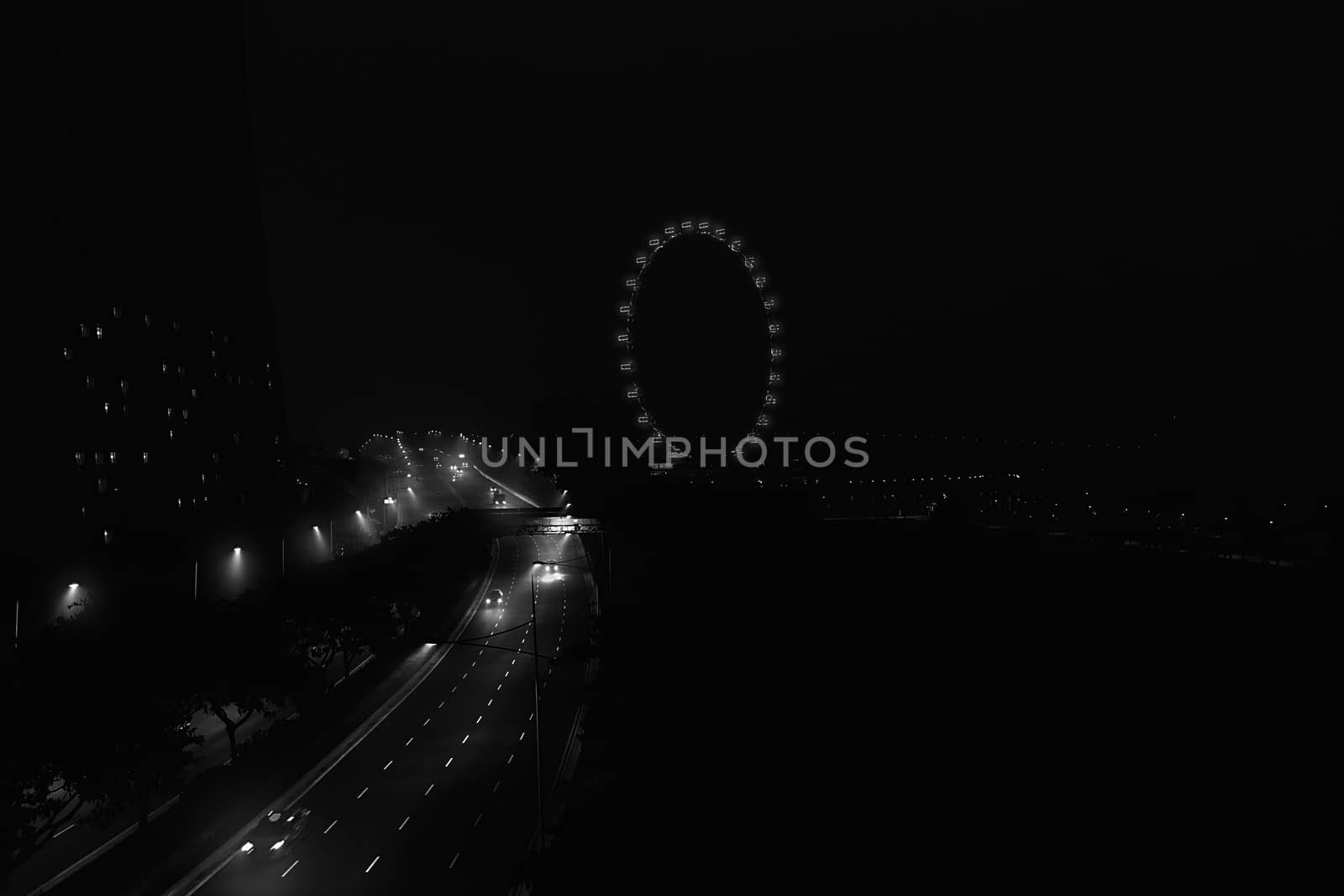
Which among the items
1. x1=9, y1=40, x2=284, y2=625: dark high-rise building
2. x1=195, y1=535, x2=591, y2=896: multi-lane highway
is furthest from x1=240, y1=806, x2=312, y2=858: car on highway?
x1=9, y1=40, x2=284, y2=625: dark high-rise building

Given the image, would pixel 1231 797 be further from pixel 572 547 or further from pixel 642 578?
pixel 572 547

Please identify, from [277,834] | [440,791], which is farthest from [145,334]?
[277,834]

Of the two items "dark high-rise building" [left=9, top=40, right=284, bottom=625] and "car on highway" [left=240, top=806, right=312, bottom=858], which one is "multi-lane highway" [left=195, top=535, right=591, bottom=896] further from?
"dark high-rise building" [left=9, top=40, right=284, bottom=625]

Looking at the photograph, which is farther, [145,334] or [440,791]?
[145,334]

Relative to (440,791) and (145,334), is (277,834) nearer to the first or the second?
(440,791)

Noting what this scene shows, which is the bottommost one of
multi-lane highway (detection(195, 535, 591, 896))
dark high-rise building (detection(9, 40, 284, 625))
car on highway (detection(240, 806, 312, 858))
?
multi-lane highway (detection(195, 535, 591, 896))

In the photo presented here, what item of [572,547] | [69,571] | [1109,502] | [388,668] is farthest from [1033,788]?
[1109,502]
